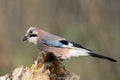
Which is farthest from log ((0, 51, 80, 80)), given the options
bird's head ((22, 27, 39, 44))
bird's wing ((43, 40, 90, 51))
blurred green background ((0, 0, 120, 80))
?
blurred green background ((0, 0, 120, 80))

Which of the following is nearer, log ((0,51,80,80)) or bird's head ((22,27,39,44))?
log ((0,51,80,80))

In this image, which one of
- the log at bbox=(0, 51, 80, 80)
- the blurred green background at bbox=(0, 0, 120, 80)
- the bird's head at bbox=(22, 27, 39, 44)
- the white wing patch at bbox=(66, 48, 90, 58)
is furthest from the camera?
the blurred green background at bbox=(0, 0, 120, 80)

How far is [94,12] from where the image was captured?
10.6 meters

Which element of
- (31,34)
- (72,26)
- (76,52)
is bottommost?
(72,26)

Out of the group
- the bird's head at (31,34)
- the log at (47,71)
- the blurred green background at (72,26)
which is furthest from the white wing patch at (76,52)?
the blurred green background at (72,26)

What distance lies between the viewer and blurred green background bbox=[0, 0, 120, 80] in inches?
416

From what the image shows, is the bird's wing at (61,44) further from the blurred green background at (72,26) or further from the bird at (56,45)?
the blurred green background at (72,26)

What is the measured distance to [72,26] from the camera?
1067 centimetres

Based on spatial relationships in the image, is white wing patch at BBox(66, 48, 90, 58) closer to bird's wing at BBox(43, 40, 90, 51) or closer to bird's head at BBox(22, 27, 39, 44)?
bird's wing at BBox(43, 40, 90, 51)

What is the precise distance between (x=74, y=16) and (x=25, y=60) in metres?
1.10

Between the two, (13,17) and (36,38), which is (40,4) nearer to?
(13,17)

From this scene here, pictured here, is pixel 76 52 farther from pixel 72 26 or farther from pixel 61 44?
pixel 72 26

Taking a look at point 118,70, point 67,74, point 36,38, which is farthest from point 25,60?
point 67,74

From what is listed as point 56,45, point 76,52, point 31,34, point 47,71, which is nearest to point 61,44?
point 56,45
